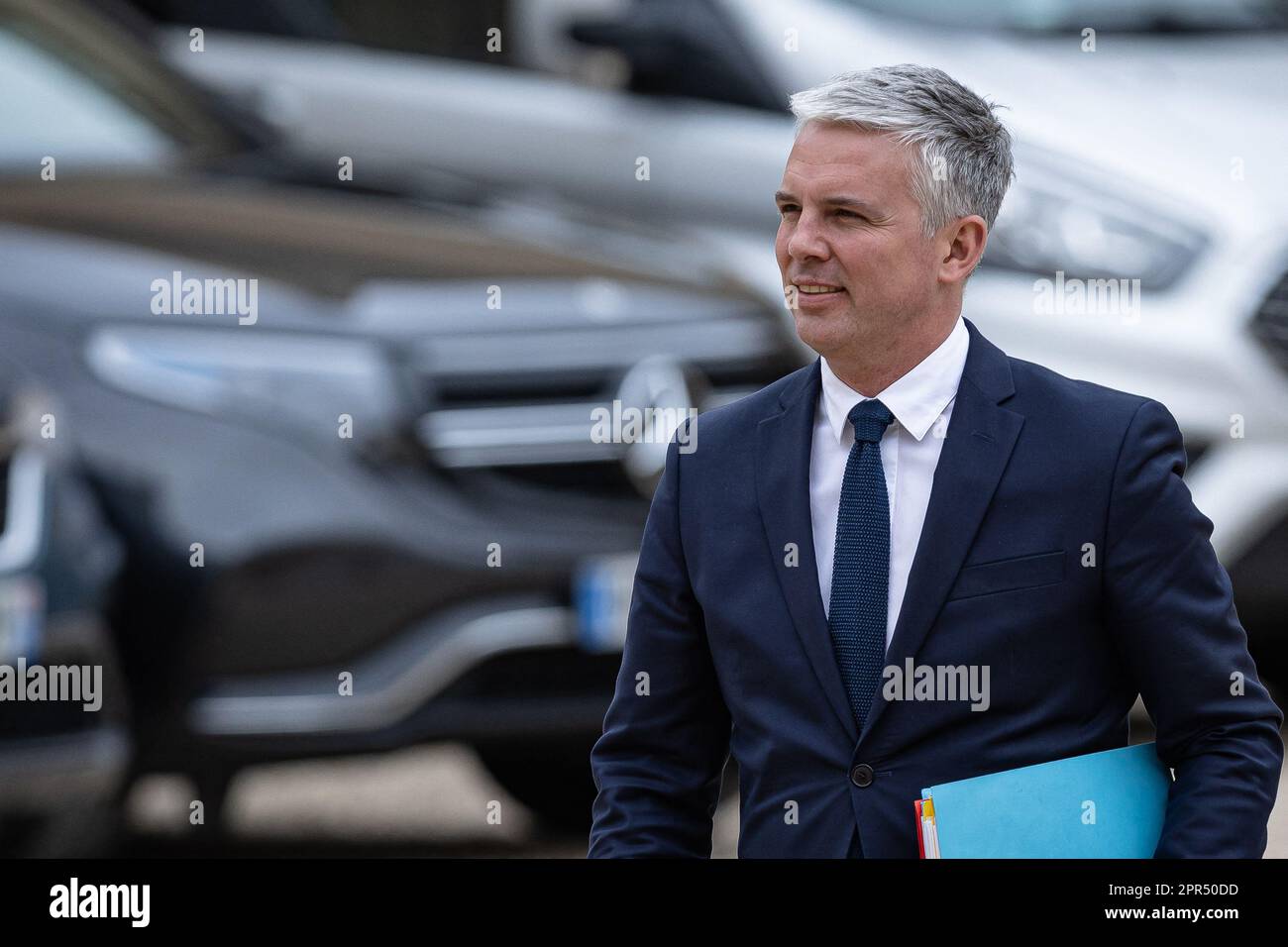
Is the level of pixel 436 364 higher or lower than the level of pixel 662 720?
higher

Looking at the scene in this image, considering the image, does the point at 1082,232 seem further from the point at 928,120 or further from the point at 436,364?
the point at 928,120

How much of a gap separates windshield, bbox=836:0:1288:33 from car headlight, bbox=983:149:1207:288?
2.41ft

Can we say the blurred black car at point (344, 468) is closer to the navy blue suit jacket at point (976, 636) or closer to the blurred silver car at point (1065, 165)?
the blurred silver car at point (1065, 165)

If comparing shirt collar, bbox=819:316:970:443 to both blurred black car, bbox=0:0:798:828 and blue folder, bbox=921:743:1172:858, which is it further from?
blurred black car, bbox=0:0:798:828

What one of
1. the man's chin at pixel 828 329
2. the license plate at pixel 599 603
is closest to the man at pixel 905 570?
the man's chin at pixel 828 329

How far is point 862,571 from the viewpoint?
7.55 feet

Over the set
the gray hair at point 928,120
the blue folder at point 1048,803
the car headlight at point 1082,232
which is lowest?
the blue folder at point 1048,803

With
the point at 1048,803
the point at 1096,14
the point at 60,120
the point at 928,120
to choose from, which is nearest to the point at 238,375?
the point at 60,120

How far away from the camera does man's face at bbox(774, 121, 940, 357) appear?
228 centimetres

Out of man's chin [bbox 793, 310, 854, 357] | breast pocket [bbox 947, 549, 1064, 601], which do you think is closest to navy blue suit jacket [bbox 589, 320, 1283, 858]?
breast pocket [bbox 947, 549, 1064, 601]

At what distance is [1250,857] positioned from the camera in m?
2.22

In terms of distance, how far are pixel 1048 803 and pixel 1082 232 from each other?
9.18 ft

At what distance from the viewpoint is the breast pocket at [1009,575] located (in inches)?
87.1

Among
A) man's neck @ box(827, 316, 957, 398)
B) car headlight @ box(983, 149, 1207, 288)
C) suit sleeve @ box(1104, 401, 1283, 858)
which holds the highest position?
car headlight @ box(983, 149, 1207, 288)
